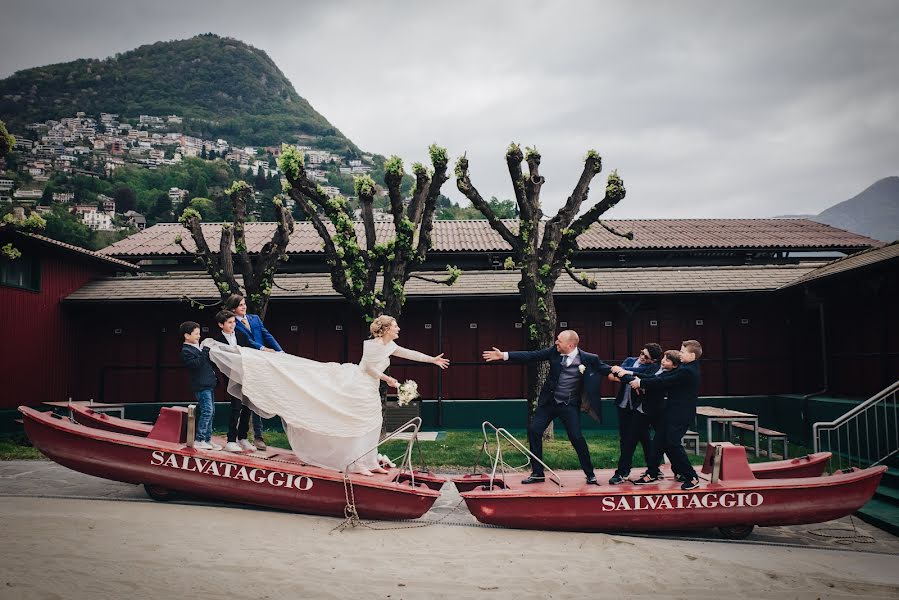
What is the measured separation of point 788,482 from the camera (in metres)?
6.69

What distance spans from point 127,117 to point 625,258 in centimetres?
15999

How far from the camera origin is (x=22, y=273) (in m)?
15.5

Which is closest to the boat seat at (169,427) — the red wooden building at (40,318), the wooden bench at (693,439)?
the red wooden building at (40,318)

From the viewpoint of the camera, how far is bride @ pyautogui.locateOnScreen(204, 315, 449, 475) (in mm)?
7621

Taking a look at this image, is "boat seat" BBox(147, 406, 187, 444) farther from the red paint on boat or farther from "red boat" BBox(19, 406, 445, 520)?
the red paint on boat

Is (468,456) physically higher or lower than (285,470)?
lower

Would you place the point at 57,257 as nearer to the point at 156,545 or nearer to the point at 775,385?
the point at 156,545

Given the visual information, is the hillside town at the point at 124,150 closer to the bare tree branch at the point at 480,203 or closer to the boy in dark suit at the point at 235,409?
the bare tree branch at the point at 480,203

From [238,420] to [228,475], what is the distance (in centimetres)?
155

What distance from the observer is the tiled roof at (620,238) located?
20.8 metres

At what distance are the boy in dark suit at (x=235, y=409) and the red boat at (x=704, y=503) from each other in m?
3.51

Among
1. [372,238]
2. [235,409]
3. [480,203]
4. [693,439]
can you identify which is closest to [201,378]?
[235,409]

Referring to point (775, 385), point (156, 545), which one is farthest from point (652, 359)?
point (775, 385)

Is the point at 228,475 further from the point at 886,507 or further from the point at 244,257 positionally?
the point at 886,507
